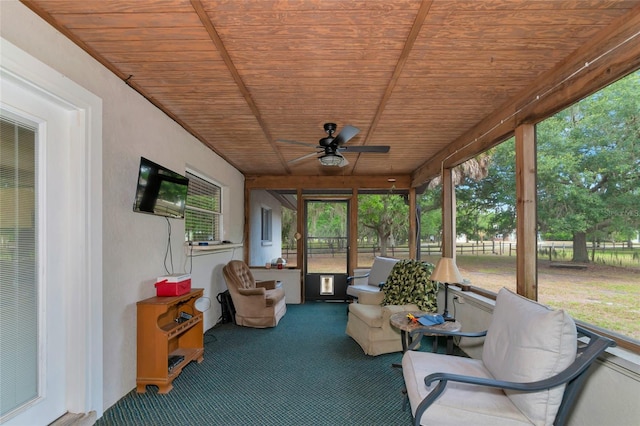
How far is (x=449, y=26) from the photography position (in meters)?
1.84

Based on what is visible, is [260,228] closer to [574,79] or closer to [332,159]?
[332,159]

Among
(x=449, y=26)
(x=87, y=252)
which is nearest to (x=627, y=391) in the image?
(x=449, y=26)

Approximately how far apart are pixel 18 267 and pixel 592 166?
135 inches

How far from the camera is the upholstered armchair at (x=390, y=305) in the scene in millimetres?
3561

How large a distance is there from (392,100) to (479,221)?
183cm

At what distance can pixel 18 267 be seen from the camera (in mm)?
1823

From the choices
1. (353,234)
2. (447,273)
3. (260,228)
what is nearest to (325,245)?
(353,234)

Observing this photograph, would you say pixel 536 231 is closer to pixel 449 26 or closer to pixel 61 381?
pixel 449 26

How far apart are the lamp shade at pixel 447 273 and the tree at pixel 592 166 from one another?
0.86 metres

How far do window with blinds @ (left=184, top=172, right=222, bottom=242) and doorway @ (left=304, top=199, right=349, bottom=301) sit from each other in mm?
1876

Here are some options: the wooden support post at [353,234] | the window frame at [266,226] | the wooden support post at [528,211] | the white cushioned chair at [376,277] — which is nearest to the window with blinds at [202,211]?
the white cushioned chair at [376,277]

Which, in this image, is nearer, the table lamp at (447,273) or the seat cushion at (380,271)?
the table lamp at (447,273)

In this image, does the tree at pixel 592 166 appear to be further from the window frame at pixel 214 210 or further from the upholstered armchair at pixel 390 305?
the window frame at pixel 214 210

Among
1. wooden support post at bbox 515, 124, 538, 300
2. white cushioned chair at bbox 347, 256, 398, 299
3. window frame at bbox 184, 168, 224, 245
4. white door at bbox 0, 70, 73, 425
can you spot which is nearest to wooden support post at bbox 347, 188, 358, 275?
white cushioned chair at bbox 347, 256, 398, 299
